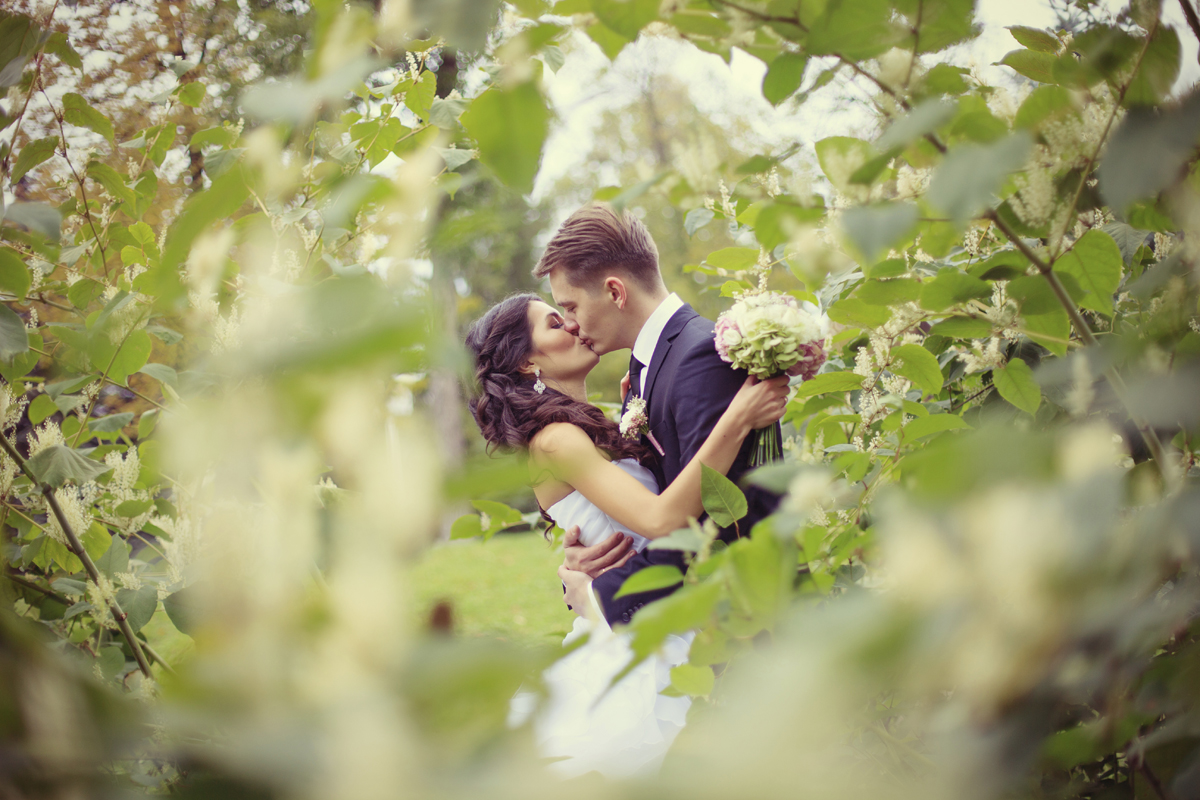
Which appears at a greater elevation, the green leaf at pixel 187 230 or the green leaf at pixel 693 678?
the green leaf at pixel 187 230

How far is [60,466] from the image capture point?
48.9 inches

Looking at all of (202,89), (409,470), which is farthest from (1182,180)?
(202,89)

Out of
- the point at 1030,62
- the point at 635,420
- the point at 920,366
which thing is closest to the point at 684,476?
the point at 635,420

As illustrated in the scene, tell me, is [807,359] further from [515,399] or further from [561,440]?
[515,399]

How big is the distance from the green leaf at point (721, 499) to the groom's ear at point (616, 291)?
5.56 ft

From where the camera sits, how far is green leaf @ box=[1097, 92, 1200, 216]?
57 cm

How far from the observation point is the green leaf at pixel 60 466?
1.22 metres

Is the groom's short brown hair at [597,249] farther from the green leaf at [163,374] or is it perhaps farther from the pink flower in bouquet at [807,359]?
the green leaf at [163,374]

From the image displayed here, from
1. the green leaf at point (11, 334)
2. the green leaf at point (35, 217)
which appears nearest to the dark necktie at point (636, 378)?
the green leaf at point (11, 334)

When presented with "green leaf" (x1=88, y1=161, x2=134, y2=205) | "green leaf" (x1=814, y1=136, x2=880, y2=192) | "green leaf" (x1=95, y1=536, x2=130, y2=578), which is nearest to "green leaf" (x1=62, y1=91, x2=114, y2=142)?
"green leaf" (x1=88, y1=161, x2=134, y2=205)

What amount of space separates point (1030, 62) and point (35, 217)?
1424mm

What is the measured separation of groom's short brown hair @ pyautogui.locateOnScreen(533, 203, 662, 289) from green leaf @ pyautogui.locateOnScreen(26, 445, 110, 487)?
1.75 meters

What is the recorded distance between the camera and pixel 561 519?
2.80 m

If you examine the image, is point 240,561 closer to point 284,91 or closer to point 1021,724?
point 284,91
